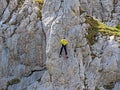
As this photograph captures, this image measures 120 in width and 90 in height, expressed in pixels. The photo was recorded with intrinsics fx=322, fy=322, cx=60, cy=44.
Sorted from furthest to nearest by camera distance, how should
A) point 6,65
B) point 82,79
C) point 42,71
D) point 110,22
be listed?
1. point 110,22
2. point 6,65
3. point 42,71
4. point 82,79

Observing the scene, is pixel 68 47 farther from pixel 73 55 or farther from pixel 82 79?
pixel 82 79

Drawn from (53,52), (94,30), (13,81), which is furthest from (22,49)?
(94,30)

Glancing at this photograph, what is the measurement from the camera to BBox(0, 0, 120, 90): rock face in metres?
38.2

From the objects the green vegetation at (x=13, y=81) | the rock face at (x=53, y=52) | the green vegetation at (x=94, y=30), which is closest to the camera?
the rock face at (x=53, y=52)

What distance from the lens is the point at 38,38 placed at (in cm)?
4391

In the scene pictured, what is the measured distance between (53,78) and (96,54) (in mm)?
6081

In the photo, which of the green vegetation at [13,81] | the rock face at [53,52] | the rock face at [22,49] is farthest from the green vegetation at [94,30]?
the green vegetation at [13,81]

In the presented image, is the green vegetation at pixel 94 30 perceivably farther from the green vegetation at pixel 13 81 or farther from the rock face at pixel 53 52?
the green vegetation at pixel 13 81

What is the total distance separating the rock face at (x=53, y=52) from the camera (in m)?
38.2

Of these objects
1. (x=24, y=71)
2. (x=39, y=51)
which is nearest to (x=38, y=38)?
(x=39, y=51)

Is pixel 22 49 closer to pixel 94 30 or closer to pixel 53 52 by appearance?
pixel 53 52

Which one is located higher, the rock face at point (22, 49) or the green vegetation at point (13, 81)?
the rock face at point (22, 49)

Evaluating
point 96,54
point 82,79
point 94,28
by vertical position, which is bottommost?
point 82,79

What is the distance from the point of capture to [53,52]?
39.3m
